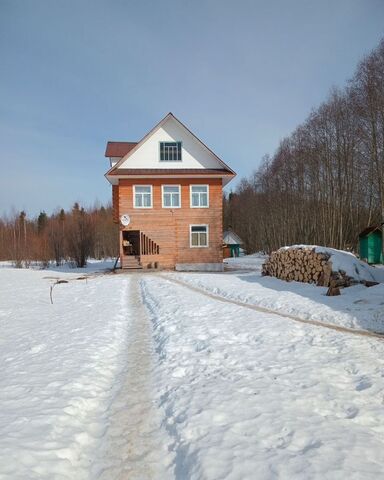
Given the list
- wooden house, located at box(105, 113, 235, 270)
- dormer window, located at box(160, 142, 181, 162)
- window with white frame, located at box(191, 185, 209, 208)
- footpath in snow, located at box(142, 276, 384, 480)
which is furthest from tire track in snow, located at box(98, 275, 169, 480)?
dormer window, located at box(160, 142, 181, 162)

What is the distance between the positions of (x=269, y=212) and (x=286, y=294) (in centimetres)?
3856

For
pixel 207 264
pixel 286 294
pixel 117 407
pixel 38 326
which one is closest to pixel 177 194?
pixel 207 264

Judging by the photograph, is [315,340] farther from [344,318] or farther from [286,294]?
[286,294]

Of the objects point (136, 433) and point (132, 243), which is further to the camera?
point (132, 243)

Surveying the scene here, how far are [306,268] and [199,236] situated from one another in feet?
40.2

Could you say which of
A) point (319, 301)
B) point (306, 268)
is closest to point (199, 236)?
point (306, 268)

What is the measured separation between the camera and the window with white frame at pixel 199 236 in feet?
79.8

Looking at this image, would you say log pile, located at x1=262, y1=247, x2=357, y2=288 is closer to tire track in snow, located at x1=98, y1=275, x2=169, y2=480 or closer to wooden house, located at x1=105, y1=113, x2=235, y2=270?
tire track in snow, located at x1=98, y1=275, x2=169, y2=480

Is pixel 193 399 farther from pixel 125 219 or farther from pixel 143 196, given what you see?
pixel 143 196

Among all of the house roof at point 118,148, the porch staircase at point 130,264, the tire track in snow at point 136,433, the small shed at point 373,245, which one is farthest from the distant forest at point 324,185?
the tire track in snow at point 136,433

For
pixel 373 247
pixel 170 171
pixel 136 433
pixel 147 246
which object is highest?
pixel 170 171

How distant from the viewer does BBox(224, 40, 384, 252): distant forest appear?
21.2 meters

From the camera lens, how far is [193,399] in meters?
3.84

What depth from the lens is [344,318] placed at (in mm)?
7539
